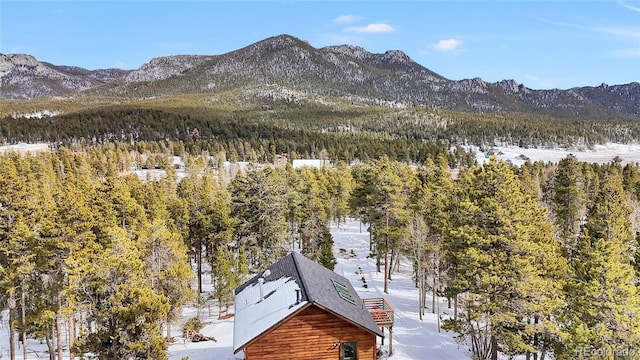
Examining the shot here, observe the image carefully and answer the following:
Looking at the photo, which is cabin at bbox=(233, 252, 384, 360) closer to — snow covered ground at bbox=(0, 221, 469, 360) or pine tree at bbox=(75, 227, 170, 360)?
pine tree at bbox=(75, 227, 170, 360)

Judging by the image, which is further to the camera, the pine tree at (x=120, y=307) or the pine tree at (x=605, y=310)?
the pine tree at (x=605, y=310)

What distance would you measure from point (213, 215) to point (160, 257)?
11392mm

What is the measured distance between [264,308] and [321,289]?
120 inches

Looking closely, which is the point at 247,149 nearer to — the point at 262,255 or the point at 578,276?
the point at 262,255

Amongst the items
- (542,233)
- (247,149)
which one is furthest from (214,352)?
(247,149)

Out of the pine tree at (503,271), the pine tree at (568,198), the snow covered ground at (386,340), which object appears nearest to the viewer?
the pine tree at (503,271)

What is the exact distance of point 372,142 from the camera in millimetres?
160125

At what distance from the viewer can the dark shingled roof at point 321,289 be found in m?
19.1

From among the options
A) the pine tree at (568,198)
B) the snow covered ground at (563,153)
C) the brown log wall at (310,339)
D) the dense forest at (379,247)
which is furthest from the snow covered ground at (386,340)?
the snow covered ground at (563,153)

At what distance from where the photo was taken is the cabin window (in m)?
19.7

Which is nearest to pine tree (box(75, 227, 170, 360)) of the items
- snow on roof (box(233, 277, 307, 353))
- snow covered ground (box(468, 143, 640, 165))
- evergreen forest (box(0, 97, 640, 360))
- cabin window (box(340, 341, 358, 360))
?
evergreen forest (box(0, 97, 640, 360))

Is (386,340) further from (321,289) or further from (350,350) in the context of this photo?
(321,289)

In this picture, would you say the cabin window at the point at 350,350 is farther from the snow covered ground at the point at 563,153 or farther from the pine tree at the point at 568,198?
the snow covered ground at the point at 563,153

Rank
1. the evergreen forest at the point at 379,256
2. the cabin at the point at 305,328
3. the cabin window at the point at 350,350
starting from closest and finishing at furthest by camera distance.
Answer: the evergreen forest at the point at 379,256, the cabin at the point at 305,328, the cabin window at the point at 350,350
